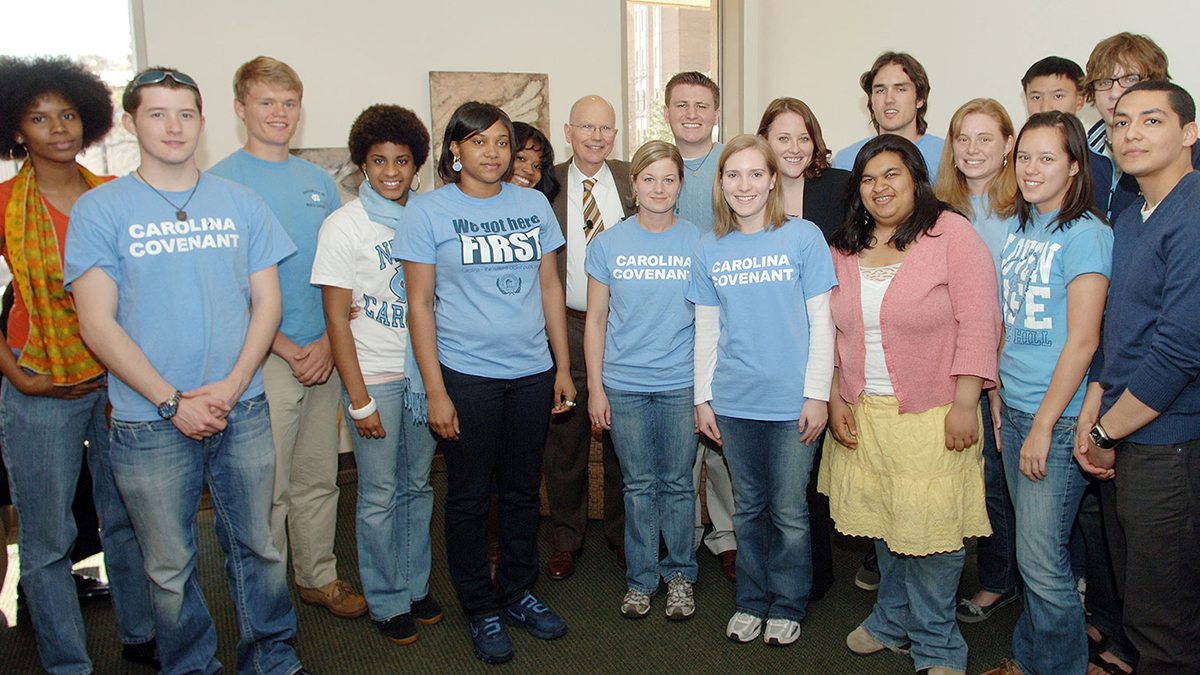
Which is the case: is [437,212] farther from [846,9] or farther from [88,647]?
[846,9]

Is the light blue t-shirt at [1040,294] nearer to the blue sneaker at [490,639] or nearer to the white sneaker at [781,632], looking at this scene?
the white sneaker at [781,632]

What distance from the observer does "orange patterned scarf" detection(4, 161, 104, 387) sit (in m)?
2.34

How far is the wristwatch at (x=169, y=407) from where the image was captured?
82.4 inches

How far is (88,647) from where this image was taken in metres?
2.84

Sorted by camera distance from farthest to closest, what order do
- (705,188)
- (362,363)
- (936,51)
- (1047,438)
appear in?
(936,51)
(705,188)
(362,363)
(1047,438)

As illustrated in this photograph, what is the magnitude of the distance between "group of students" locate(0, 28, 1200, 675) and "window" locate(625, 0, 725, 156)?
78.4 inches

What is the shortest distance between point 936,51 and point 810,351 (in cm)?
254

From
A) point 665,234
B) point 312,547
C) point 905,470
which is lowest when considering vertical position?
point 312,547

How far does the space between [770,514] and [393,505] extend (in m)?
1.22

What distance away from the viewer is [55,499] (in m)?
2.41

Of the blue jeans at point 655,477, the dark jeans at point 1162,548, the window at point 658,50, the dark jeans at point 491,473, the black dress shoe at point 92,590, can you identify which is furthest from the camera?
the window at point 658,50

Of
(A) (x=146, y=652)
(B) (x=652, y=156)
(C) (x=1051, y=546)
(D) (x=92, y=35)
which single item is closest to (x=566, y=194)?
(B) (x=652, y=156)

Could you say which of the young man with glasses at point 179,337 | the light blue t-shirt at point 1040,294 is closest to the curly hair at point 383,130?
the young man with glasses at point 179,337

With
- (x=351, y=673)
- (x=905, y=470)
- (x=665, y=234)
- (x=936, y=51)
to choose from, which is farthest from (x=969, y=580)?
(x=936, y=51)
